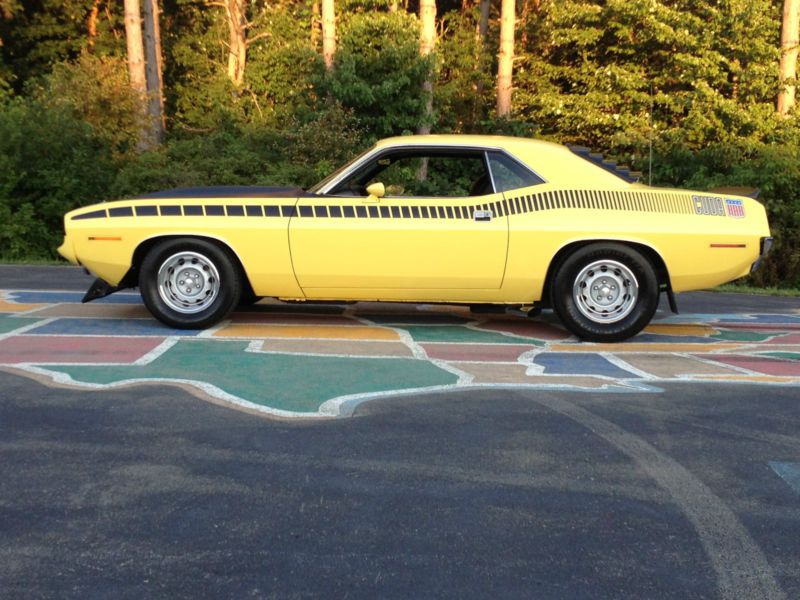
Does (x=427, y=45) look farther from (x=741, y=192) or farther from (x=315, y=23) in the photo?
(x=741, y=192)

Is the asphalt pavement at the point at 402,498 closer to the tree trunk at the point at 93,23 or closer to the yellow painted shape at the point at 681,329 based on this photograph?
the yellow painted shape at the point at 681,329

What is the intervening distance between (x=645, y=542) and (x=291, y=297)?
14.5 feet

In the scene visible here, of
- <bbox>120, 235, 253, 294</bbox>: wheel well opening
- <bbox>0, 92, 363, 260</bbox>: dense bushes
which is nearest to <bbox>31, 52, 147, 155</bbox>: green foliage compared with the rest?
<bbox>0, 92, 363, 260</bbox>: dense bushes

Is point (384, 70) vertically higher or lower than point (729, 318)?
higher

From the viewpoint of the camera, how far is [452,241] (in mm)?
6582

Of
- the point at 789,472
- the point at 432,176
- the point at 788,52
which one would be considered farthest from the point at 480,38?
the point at 789,472

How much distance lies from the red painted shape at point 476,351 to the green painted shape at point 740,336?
6.45 ft

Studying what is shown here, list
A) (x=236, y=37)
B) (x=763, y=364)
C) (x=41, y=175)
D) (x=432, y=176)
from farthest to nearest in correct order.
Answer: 1. (x=236, y=37)
2. (x=41, y=175)
3. (x=432, y=176)
4. (x=763, y=364)

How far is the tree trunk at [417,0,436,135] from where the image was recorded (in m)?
20.9

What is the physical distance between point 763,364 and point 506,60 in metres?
18.2

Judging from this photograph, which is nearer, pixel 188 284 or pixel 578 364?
pixel 578 364

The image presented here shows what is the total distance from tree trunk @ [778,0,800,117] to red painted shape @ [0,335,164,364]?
17853 mm

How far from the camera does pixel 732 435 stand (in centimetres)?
423

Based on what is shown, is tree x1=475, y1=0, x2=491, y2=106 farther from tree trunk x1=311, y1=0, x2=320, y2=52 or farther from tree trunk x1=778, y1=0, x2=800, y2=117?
tree trunk x1=778, y1=0, x2=800, y2=117
